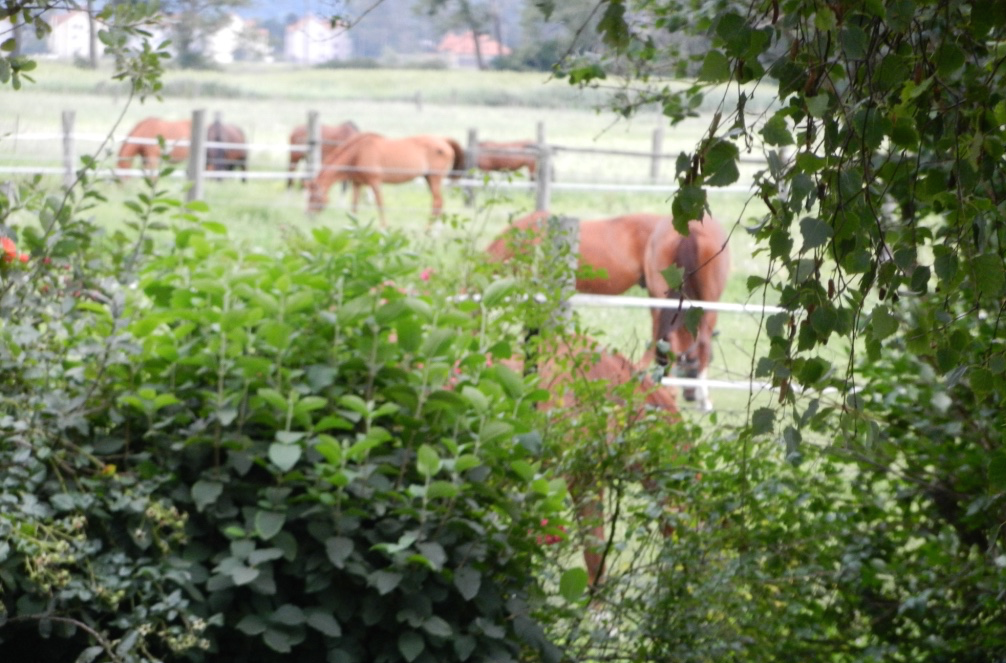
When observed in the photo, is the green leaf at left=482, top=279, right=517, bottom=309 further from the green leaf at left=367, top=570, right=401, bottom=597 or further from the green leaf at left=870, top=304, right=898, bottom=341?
the green leaf at left=870, top=304, right=898, bottom=341

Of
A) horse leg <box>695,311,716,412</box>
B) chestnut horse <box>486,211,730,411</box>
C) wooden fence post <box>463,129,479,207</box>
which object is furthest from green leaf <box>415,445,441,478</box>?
wooden fence post <box>463,129,479,207</box>

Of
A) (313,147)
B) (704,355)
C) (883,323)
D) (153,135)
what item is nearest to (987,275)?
(883,323)

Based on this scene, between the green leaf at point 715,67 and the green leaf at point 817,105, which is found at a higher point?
the green leaf at point 715,67

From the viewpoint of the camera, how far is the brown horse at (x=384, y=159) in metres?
11.4

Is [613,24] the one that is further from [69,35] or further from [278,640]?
[278,640]

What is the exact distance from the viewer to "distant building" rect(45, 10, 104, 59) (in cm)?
189

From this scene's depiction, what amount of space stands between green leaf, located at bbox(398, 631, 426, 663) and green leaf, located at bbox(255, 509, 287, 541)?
0.97 feet

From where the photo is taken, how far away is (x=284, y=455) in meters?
2.09

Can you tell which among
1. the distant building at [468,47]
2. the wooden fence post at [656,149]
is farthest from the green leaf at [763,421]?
the wooden fence post at [656,149]

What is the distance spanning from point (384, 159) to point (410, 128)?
4.01 ft

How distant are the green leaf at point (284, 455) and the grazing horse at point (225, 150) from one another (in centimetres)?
999

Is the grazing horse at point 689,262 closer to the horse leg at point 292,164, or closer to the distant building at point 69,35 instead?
the distant building at point 69,35

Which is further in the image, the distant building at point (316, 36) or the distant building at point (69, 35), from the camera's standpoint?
the distant building at point (316, 36)

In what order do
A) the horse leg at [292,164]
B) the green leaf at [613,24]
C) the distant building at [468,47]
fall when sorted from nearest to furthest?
the green leaf at [613,24], the distant building at [468,47], the horse leg at [292,164]
